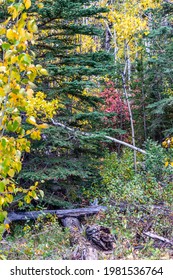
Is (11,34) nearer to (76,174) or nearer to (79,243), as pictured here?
(79,243)

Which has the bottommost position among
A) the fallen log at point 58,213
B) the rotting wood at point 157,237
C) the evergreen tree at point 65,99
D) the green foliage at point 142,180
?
the fallen log at point 58,213

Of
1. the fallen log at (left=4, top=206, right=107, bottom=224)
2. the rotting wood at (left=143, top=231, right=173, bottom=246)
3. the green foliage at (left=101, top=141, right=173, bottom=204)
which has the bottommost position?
the fallen log at (left=4, top=206, right=107, bottom=224)

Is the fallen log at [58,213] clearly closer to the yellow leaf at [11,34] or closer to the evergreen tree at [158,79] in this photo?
the evergreen tree at [158,79]

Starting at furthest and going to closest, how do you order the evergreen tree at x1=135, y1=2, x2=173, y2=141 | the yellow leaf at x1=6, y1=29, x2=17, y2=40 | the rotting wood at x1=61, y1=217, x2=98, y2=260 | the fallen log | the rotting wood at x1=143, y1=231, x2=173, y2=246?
the evergreen tree at x1=135, y1=2, x2=173, y2=141
the fallen log
the rotting wood at x1=143, y1=231, x2=173, y2=246
the rotting wood at x1=61, y1=217, x2=98, y2=260
the yellow leaf at x1=6, y1=29, x2=17, y2=40

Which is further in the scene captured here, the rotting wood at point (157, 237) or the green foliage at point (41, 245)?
the rotting wood at point (157, 237)

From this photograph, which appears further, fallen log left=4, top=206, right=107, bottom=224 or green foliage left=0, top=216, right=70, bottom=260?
fallen log left=4, top=206, right=107, bottom=224

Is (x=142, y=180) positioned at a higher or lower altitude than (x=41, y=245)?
lower

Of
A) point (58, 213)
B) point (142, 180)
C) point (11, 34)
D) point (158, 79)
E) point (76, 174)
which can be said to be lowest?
point (58, 213)

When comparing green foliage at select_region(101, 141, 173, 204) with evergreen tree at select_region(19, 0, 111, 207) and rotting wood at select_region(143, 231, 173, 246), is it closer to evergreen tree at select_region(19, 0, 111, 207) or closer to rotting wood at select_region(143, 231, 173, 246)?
evergreen tree at select_region(19, 0, 111, 207)

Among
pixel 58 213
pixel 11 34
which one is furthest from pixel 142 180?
pixel 11 34

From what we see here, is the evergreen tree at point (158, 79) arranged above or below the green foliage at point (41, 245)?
above

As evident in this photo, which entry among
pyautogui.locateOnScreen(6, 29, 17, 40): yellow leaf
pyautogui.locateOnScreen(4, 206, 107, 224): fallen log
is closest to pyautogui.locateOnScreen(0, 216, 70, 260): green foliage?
pyautogui.locateOnScreen(4, 206, 107, 224): fallen log

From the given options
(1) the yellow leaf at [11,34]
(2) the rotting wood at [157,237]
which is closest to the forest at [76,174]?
(2) the rotting wood at [157,237]

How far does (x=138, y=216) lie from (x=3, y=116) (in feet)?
12.4
